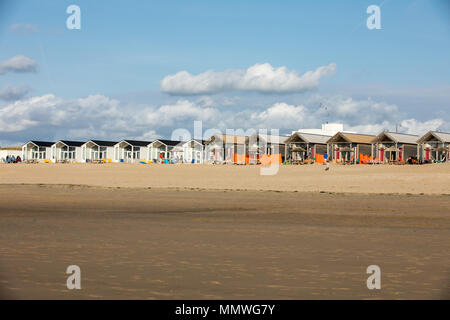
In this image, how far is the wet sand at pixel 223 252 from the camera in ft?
20.9

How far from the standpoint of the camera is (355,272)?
7430mm

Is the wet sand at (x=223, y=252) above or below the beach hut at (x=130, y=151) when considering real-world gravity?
below

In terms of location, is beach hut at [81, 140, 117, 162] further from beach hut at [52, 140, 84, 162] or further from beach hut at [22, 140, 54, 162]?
beach hut at [22, 140, 54, 162]

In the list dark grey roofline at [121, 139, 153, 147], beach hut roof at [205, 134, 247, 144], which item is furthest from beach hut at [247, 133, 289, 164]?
dark grey roofline at [121, 139, 153, 147]

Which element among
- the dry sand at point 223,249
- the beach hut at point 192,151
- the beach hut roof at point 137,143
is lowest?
the dry sand at point 223,249

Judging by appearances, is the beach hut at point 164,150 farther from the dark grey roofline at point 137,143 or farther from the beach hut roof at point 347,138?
the beach hut roof at point 347,138

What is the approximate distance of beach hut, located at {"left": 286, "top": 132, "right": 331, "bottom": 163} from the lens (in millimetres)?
62656

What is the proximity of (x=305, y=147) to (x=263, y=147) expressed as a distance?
6.16 metres

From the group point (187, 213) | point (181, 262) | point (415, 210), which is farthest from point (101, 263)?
point (415, 210)

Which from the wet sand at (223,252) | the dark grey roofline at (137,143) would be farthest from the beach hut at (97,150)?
the wet sand at (223,252)

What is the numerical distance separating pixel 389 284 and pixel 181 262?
3126mm

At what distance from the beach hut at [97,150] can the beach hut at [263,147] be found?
87.4ft

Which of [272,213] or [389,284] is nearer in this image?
[389,284]
